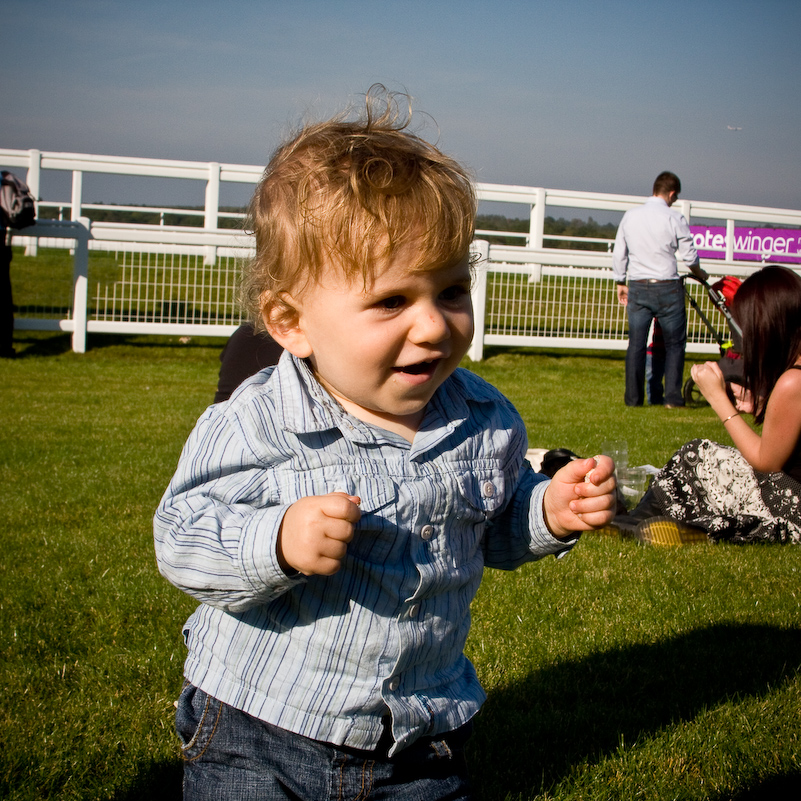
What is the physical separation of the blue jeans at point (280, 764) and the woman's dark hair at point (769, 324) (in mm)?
3312

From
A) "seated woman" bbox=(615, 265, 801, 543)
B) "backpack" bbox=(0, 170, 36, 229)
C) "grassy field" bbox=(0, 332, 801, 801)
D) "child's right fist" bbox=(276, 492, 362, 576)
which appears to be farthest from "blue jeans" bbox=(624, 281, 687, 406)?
"child's right fist" bbox=(276, 492, 362, 576)

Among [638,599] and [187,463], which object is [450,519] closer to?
[187,463]

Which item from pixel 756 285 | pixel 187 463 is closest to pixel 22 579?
pixel 187 463

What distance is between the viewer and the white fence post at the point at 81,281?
11430 mm

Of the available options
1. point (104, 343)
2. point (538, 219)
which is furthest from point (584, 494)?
point (538, 219)

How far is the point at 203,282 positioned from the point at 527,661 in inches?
390

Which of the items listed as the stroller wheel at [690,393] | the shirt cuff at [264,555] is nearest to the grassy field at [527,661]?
the shirt cuff at [264,555]

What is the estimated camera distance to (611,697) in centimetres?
318

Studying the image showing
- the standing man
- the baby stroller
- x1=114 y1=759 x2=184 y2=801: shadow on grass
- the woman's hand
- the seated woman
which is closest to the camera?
x1=114 y1=759 x2=184 y2=801: shadow on grass

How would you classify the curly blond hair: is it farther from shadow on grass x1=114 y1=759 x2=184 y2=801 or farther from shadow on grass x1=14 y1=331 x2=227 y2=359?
shadow on grass x1=14 y1=331 x2=227 y2=359

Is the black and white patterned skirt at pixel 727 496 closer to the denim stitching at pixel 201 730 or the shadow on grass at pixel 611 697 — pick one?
the shadow on grass at pixel 611 697

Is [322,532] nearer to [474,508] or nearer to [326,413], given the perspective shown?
[326,413]

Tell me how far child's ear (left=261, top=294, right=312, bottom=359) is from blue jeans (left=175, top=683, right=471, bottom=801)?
2.49 feet

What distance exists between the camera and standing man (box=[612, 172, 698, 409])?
9945 millimetres
